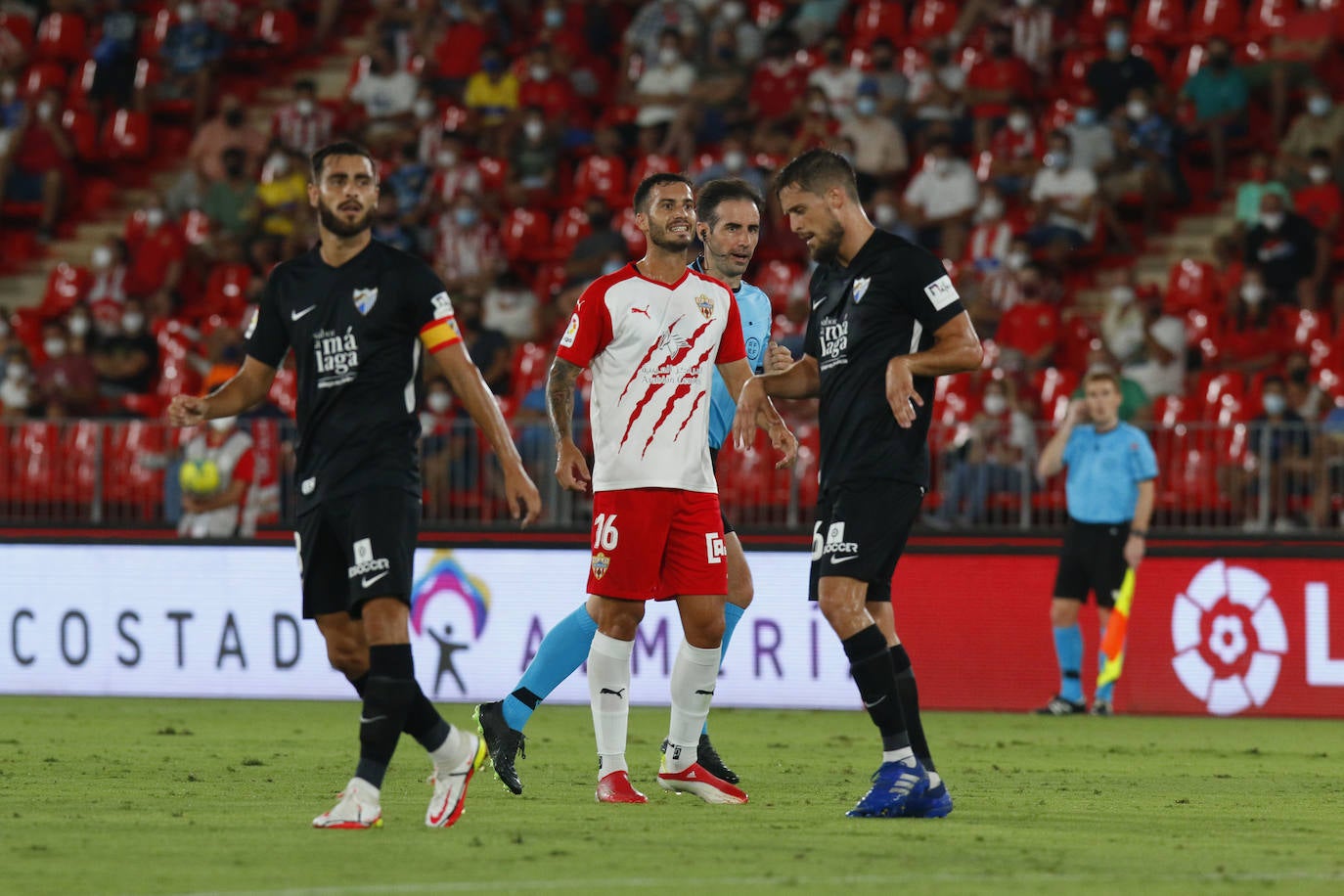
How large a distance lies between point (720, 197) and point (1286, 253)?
35.5ft

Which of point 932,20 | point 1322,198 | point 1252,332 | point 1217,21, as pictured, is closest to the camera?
point 1252,332

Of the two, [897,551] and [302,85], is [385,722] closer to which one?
[897,551]

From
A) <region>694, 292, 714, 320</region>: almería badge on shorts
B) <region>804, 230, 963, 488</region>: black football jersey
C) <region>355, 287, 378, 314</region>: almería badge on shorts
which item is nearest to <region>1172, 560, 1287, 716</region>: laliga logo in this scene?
<region>804, 230, 963, 488</region>: black football jersey

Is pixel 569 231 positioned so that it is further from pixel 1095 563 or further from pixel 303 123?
pixel 1095 563

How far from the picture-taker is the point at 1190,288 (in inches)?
776

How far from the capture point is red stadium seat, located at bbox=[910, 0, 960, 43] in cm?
2361

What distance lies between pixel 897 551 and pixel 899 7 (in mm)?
16673

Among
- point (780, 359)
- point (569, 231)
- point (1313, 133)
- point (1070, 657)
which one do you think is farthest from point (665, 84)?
point (780, 359)

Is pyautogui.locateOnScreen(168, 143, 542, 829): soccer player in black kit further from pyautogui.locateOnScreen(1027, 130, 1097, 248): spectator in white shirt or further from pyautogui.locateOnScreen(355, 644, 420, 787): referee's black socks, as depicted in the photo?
pyautogui.locateOnScreen(1027, 130, 1097, 248): spectator in white shirt

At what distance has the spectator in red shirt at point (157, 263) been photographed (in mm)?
23109

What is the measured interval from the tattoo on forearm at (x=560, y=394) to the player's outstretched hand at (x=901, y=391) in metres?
1.42

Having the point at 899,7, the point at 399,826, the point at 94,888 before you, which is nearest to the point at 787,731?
the point at 399,826

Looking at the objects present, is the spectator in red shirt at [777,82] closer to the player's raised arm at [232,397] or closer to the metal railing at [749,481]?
the metal railing at [749,481]

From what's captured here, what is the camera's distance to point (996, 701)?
15320 mm
